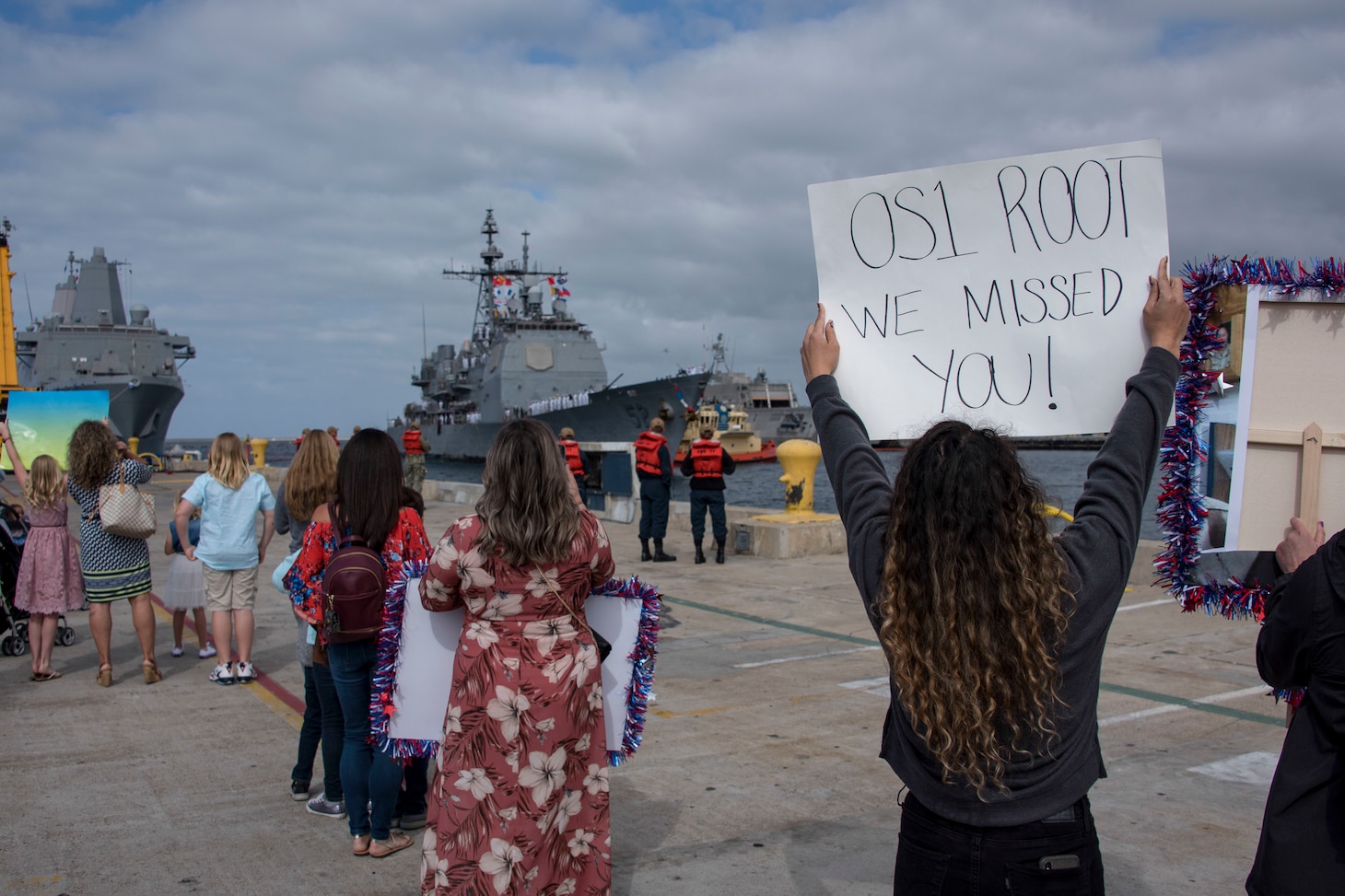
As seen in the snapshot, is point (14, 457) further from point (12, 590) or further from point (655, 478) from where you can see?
point (655, 478)

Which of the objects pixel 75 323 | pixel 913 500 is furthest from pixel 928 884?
pixel 75 323

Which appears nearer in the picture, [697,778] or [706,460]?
[697,778]

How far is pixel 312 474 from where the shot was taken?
4.50 m

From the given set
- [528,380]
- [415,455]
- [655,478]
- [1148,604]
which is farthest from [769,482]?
[1148,604]

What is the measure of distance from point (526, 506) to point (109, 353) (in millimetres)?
47338

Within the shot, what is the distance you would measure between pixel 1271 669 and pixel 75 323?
171 feet

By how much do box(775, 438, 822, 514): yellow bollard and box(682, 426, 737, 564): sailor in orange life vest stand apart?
124 centimetres

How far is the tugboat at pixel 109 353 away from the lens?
41125 millimetres

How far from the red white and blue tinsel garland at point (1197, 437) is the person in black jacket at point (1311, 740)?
527 millimetres

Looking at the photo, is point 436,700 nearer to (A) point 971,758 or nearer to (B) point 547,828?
(B) point 547,828

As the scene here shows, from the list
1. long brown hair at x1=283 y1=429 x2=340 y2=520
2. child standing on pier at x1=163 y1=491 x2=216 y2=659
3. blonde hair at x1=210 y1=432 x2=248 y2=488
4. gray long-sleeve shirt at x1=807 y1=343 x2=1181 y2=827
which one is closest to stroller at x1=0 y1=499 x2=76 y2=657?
child standing on pier at x1=163 y1=491 x2=216 y2=659

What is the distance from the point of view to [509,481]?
2.75 m

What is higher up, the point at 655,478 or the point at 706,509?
the point at 655,478

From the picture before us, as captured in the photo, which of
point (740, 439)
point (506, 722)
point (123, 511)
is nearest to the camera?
point (506, 722)
